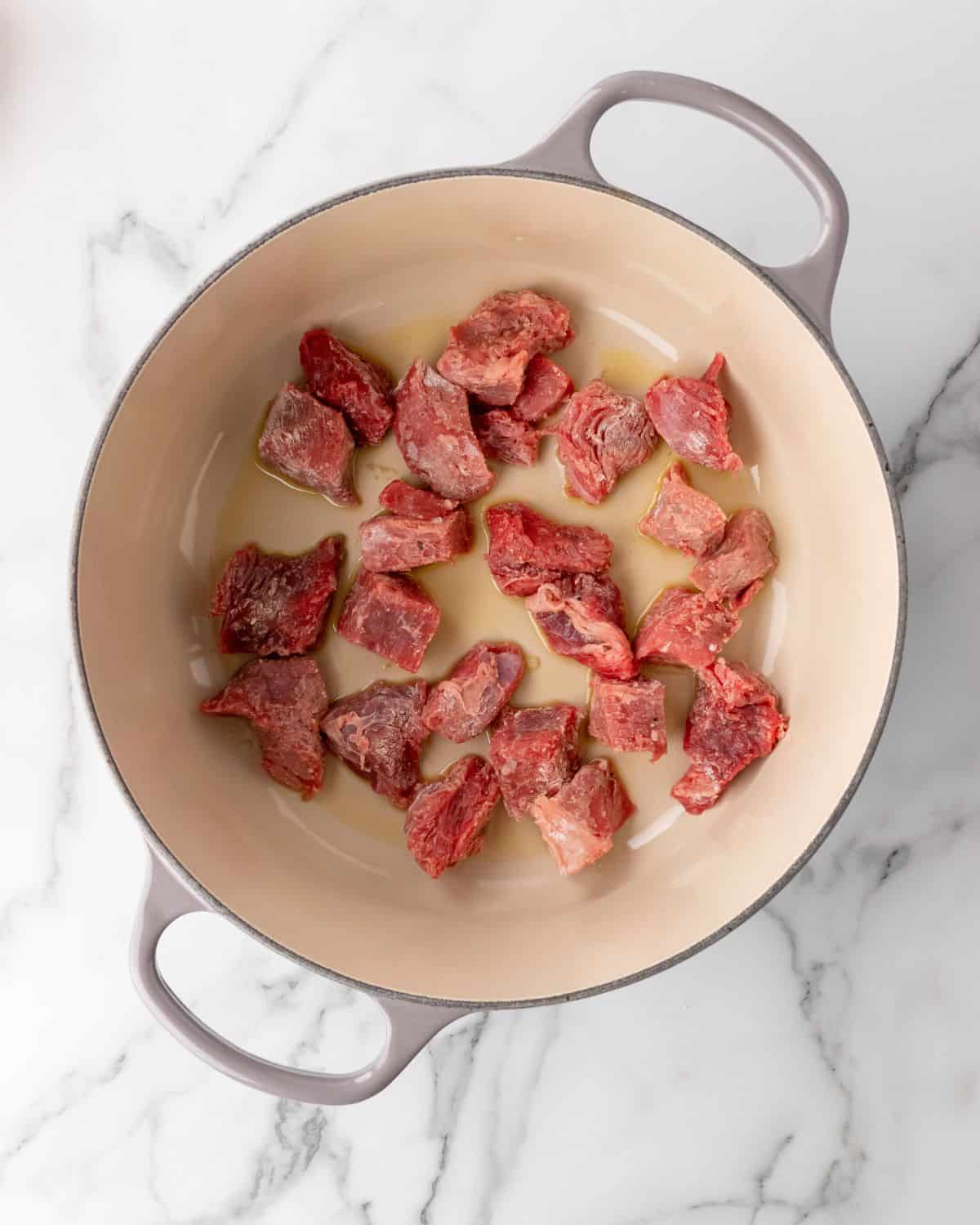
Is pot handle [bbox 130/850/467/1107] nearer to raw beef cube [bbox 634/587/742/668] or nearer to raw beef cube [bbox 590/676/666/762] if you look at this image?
raw beef cube [bbox 590/676/666/762]

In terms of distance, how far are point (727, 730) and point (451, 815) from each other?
69 centimetres

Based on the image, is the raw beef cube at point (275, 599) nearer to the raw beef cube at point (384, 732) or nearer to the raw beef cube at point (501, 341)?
the raw beef cube at point (384, 732)

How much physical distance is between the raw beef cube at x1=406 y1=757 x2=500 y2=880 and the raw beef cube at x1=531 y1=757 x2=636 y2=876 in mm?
137

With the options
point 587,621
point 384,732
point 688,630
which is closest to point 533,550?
point 587,621

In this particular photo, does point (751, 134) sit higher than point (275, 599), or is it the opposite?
point (751, 134)

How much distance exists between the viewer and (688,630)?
8.29 feet

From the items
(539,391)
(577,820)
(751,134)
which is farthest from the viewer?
(539,391)

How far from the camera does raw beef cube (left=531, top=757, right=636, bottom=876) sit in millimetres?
2488

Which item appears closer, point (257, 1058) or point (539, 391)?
point (257, 1058)

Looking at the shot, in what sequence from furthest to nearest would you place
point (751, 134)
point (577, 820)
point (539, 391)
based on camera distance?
point (539, 391), point (577, 820), point (751, 134)

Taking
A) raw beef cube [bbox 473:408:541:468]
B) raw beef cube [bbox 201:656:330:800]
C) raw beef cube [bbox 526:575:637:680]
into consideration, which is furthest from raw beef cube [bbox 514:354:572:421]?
raw beef cube [bbox 201:656:330:800]

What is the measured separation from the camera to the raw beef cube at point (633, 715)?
253 cm

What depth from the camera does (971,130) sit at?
256 cm

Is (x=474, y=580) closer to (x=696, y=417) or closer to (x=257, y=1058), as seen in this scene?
(x=696, y=417)
